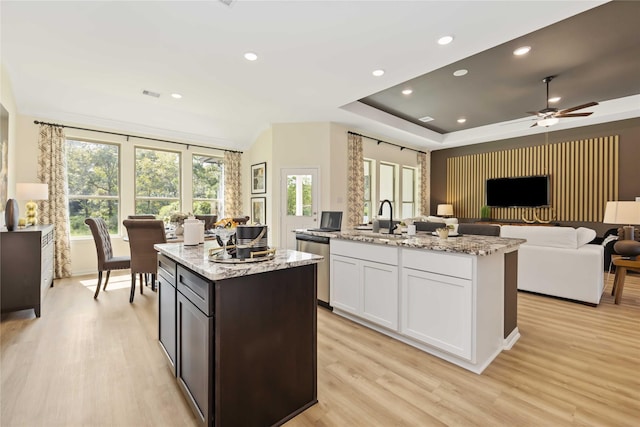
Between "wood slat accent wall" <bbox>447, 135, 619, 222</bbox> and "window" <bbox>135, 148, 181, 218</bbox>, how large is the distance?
286 inches

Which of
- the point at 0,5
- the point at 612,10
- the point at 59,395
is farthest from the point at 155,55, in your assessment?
the point at 612,10

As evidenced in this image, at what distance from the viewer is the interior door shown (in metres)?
5.81

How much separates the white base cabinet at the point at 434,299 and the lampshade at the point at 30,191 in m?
4.42

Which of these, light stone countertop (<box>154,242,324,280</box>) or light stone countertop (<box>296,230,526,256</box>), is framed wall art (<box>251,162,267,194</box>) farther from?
light stone countertop (<box>154,242,324,280</box>)

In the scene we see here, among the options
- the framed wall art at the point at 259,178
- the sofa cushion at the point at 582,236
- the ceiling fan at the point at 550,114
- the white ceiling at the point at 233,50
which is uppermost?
the white ceiling at the point at 233,50

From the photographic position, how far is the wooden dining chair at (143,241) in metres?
3.56

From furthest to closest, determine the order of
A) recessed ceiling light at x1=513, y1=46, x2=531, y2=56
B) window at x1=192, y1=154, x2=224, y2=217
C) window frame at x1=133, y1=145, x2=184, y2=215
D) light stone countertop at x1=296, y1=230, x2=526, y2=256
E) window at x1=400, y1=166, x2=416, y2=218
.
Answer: window at x1=400, y1=166, x2=416, y2=218 < window at x1=192, y1=154, x2=224, y2=217 < window frame at x1=133, y1=145, x2=184, y2=215 < recessed ceiling light at x1=513, y1=46, x2=531, y2=56 < light stone countertop at x1=296, y1=230, x2=526, y2=256

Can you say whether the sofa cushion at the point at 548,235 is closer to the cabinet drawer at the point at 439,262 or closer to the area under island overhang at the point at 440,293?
the area under island overhang at the point at 440,293

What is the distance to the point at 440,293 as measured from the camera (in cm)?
226

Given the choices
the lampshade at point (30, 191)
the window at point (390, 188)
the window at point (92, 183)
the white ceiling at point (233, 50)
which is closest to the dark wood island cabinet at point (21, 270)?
the lampshade at point (30, 191)

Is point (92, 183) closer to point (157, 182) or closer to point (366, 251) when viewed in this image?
point (157, 182)

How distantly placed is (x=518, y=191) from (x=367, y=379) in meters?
6.81

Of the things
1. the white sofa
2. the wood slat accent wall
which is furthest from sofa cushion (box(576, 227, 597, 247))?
the wood slat accent wall

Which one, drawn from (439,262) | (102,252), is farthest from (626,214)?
(102,252)
